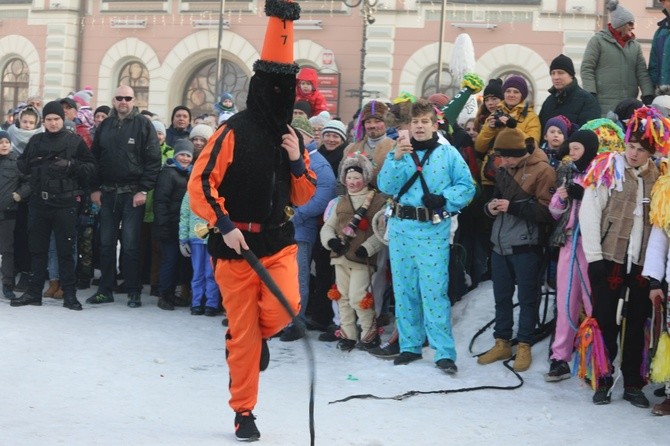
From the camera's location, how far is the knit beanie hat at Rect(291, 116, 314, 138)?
30.1 ft

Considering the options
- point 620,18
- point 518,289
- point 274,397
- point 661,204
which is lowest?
point 274,397

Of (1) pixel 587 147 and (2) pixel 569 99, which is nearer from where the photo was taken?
(1) pixel 587 147

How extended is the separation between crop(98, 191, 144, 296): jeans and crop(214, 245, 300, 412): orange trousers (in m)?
4.40

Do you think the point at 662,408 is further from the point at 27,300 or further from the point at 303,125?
the point at 27,300

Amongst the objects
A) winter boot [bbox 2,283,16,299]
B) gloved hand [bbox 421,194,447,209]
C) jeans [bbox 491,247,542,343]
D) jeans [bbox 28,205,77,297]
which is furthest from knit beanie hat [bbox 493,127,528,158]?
winter boot [bbox 2,283,16,299]

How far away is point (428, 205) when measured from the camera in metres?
7.53

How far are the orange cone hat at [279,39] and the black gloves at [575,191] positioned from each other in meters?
2.36

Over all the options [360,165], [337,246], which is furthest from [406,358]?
[360,165]

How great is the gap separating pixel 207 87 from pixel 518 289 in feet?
66.1

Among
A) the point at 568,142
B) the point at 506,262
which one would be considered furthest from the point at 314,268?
the point at 568,142

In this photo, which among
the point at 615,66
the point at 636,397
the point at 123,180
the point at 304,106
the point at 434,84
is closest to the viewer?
the point at 636,397

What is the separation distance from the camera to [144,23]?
26.6m

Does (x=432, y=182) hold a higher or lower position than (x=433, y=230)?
higher

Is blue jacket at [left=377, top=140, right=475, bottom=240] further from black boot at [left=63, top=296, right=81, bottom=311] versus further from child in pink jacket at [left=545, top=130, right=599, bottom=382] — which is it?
black boot at [left=63, top=296, right=81, bottom=311]
